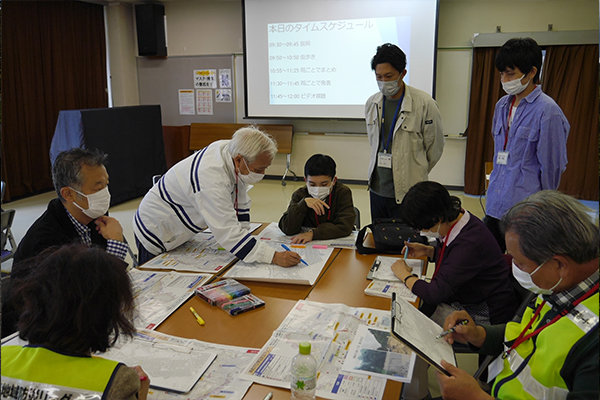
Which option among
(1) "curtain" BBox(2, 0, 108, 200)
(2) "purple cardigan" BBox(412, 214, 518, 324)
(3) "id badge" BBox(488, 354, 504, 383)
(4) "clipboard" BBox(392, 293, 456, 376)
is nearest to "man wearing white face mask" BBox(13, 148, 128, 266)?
(4) "clipboard" BBox(392, 293, 456, 376)

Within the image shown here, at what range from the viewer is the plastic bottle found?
1107 mm

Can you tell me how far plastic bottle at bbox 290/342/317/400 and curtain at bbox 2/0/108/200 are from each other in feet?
18.7

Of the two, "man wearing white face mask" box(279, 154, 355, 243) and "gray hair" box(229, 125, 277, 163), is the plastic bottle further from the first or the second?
"man wearing white face mask" box(279, 154, 355, 243)

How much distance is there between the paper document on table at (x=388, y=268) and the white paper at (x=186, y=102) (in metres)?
5.83

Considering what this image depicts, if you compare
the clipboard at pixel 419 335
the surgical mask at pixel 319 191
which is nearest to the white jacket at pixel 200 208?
the surgical mask at pixel 319 191

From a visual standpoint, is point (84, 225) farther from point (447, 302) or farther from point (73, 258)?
point (447, 302)

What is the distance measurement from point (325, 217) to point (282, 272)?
0.73 meters

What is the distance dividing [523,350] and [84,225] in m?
1.71

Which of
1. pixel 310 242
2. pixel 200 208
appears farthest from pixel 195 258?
pixel 310 242

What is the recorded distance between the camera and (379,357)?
1.32m

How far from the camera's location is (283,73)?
6.54 meters

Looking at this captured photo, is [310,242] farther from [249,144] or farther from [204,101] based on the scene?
[204,101]

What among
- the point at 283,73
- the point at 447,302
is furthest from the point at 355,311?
the point at 283,73

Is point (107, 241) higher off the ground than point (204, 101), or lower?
lower
